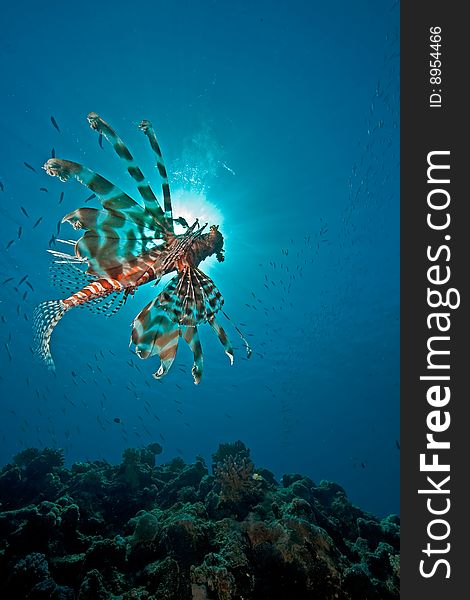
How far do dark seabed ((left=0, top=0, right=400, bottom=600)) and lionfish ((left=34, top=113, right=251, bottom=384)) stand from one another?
2.10 meters

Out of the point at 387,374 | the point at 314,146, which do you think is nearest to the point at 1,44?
the point at 314,146

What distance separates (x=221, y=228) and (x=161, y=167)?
55.5ft

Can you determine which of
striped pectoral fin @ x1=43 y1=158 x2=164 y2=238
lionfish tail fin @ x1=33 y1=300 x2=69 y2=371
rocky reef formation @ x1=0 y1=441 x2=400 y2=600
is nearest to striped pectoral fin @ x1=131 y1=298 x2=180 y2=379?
striped pectoral fin @ x1=43 y1=158 x2=164 y2=238

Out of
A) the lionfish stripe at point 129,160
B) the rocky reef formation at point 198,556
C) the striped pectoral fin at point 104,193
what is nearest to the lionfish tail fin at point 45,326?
the striped pectoral fin at point 104,193

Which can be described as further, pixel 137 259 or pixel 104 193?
pixel 137 259

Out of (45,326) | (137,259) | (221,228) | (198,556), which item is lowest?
(198,556)

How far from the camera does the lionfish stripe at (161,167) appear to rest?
3152 millimetres

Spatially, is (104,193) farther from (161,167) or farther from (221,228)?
(221,228)

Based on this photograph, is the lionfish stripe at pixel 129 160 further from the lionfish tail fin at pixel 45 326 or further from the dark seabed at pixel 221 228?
the dark seabed at pixel 221 228

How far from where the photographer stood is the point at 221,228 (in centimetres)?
1991

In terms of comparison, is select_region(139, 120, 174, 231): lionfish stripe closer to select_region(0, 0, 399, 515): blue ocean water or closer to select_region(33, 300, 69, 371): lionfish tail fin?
select_region(33, 300, 69, 371): lionfish tail fin

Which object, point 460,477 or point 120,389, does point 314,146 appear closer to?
point 460,477

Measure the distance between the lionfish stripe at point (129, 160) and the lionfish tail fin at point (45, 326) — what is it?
1.67 m

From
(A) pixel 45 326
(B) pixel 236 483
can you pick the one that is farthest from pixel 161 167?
(B) pixel 236 483
